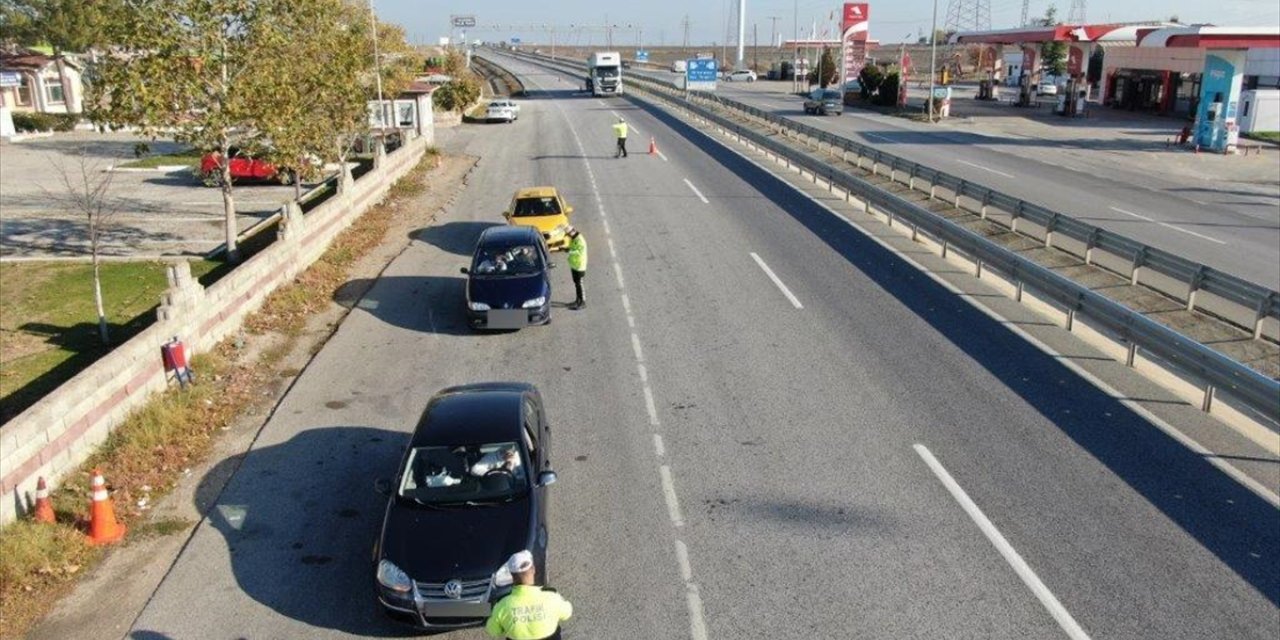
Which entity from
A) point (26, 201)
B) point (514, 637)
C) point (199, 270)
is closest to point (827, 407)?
point (514, 637)

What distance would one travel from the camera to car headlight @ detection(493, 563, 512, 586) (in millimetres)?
8023

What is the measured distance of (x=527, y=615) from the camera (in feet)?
22.4

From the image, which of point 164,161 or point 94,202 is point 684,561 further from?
point 164,161

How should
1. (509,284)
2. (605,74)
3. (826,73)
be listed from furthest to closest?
1. (826,73)
2. (605,74)
3. (509,284)

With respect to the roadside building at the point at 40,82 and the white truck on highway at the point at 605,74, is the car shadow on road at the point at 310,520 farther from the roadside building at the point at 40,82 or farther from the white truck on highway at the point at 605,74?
the white truck on highway at the point at 605,74

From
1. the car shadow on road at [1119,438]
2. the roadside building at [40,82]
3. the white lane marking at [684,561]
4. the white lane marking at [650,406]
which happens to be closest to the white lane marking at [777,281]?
the car shadow on road at [1119,438]

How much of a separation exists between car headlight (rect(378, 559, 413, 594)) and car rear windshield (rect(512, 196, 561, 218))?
15126mm

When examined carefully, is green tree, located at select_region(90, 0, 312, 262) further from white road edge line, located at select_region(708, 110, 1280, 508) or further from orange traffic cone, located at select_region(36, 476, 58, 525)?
white road edge line, located at select_region(708, 110, 1280, 508)

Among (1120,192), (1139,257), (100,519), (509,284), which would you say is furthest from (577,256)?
(1120,192)

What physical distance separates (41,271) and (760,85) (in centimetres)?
8908

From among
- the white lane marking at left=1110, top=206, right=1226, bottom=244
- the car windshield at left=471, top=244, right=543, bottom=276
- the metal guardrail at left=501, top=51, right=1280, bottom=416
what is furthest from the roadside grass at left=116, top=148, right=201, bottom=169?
the white lane marking at left=1110, top=206, right=1226, bottom=244

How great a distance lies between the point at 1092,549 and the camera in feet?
29.7

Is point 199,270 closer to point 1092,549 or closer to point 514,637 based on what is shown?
point 514,637

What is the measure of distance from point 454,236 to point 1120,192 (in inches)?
916
